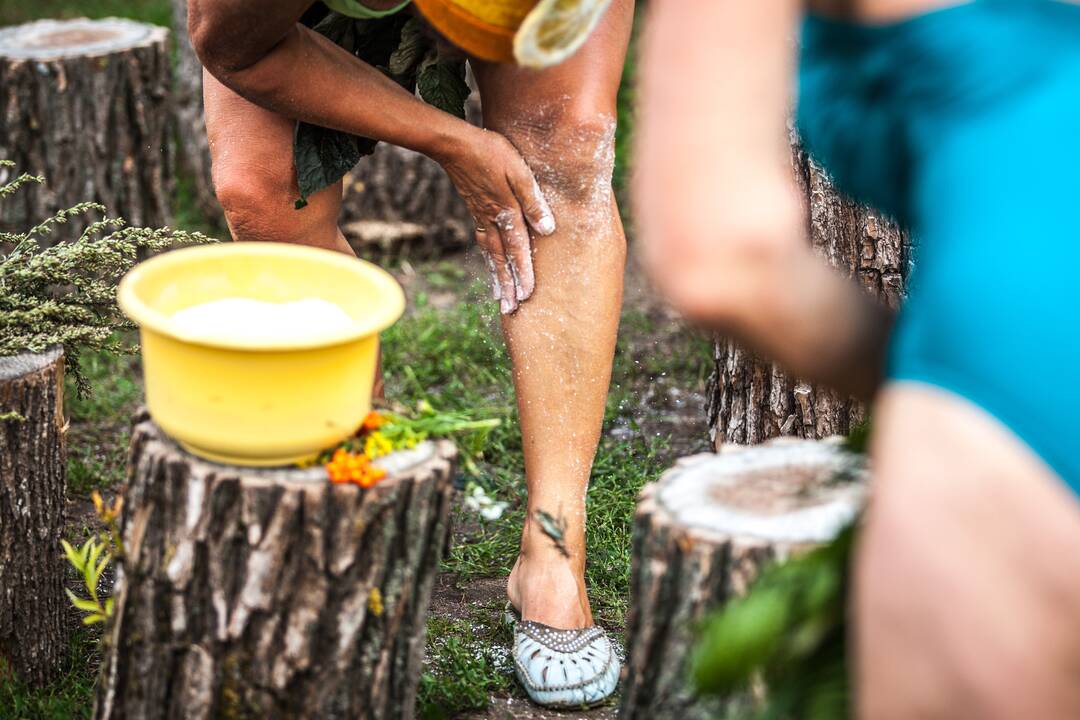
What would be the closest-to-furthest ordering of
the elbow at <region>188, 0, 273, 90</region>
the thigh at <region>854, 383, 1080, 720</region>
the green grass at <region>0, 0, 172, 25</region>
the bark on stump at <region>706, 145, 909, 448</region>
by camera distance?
the thigh at <region>854, 383, 1080, 720</region> < the elbow at <region>188, 0, 273, 90</region> < the bark on stump at <region>706, 145, 909, 448</region> < the green grass at <region>0, 0, 172, 25</region>

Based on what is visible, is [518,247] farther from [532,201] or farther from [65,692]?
[65,692]

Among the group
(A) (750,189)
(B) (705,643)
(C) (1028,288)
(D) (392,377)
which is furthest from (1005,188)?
(D) (392,377)

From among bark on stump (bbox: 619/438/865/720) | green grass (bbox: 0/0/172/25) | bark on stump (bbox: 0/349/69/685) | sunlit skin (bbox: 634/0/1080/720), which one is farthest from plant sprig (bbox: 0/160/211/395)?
green grass (bbox: 0/0/172/25)

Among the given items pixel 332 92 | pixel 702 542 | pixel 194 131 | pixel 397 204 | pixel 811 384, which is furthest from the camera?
pixel 194 131

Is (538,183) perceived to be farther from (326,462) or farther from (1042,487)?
(1042,487)

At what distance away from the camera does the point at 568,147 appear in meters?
2.32

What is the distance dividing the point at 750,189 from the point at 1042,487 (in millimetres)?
376

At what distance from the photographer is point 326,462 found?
1.76 meters

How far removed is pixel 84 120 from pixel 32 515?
1990 millimetres

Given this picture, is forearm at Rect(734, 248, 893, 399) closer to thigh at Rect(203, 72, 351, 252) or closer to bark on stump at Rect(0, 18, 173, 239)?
thigh at Rect(203, 72, 351, 252)

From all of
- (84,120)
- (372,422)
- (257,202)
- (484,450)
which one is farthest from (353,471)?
(84,120)

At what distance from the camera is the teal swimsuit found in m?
1.19

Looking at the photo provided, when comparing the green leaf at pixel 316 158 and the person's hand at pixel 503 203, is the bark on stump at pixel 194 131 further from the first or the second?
the person's hand at pixel 503 203

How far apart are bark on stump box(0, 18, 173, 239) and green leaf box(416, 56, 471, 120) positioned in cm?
187
